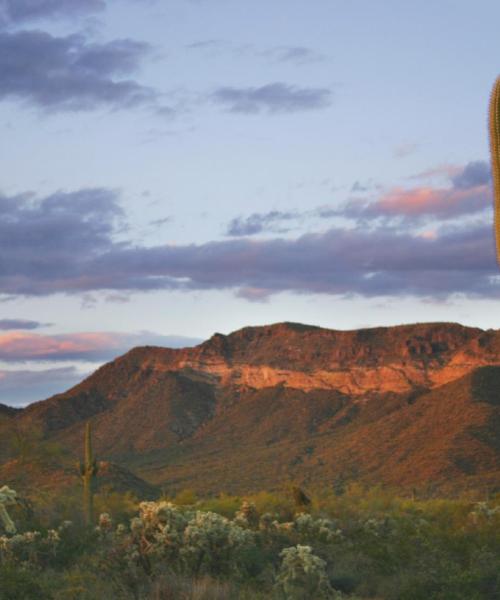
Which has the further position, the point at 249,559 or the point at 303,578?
the point at 249,559

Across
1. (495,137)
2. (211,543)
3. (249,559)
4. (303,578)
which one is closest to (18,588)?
(211,543)

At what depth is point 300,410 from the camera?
94.1 meters

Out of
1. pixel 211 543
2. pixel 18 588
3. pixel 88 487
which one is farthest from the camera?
pixel 88 487

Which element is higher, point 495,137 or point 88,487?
point 495,137

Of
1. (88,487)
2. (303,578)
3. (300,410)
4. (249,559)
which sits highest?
(300,410)

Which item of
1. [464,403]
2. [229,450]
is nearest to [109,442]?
[229,450]

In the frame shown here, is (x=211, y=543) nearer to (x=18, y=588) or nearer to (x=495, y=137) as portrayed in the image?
(x=18, y=588)

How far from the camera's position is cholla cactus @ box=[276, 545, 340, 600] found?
18.7 m

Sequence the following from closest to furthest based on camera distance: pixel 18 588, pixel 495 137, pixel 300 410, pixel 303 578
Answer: pixel 18 588, pixel 495 137, pixel 303 578, pixel 300 410

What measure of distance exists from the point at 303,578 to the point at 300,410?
75192 millimetres

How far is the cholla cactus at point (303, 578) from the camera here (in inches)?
734

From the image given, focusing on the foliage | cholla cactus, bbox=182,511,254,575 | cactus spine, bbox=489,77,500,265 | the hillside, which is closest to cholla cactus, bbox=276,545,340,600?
the foliage

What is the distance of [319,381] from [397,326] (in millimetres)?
9028

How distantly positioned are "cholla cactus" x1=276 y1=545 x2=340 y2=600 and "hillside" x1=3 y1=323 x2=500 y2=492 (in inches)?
1614
